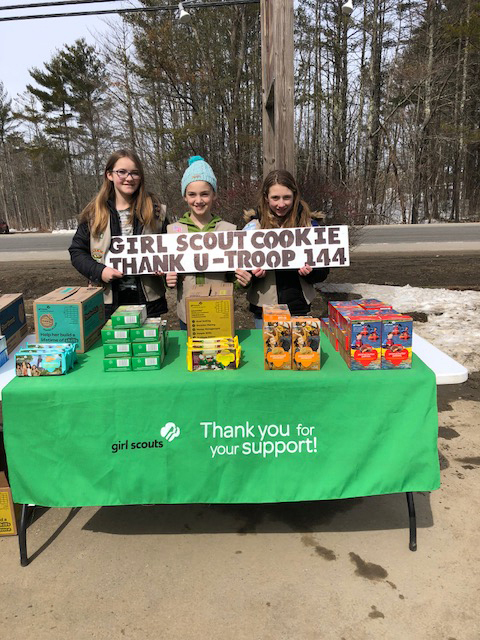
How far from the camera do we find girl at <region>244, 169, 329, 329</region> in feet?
9.89

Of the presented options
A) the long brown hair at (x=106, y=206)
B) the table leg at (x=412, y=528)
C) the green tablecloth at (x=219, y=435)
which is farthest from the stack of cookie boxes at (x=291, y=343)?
the long brown hair at (x=106, y=206)

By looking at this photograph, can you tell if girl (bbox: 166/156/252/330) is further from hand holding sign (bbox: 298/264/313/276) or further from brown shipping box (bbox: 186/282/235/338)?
brown shipping box (bbox: 186/282/235/338)

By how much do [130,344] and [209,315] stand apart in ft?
1.41

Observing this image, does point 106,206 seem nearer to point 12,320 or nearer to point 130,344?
point 12,320

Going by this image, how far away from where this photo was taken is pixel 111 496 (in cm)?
237

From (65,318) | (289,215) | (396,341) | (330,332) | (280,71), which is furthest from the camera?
(280,71)

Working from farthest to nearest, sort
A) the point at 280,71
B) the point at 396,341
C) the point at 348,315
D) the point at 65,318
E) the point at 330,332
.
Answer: the point at 280,71 < the point at 330,332 < the point at 65,318 < the point at 348,315 < the point at 396,341

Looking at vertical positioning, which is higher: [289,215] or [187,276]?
[289,215]

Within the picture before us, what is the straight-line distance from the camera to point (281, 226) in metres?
3.13

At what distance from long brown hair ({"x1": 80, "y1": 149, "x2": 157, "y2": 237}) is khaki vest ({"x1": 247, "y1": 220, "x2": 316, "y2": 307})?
755 millimetres

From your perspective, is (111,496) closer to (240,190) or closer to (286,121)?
(286,121)

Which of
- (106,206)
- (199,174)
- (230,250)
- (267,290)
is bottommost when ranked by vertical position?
(267,290)

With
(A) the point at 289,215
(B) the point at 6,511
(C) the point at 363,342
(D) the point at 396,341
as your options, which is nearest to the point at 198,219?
(A) the point at 289,215

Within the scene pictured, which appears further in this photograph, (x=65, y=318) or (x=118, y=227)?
(x=118, y=227)
